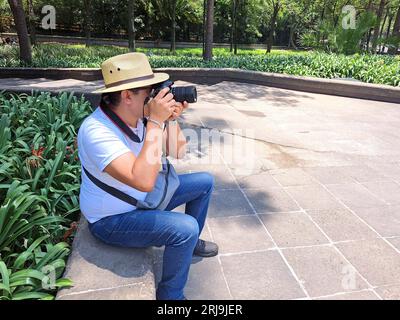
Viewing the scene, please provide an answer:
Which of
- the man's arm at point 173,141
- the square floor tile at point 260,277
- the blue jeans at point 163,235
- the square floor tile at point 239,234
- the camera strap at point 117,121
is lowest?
the square floor tile at point 260,277

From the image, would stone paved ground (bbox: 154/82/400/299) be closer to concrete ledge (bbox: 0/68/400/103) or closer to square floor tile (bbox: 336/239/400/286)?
square floor tile (bbox: 336/239/400/286)

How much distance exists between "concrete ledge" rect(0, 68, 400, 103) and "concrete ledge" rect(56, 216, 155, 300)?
7367 mm

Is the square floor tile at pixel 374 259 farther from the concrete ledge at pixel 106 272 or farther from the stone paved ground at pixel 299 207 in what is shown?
the concrete ledge at pixel 106 272

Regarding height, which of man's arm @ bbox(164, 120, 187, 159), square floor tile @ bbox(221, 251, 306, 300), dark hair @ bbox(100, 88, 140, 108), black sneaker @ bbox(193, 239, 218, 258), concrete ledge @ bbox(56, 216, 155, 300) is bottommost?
square floor tile @ bbox(221, 251, 306, 300)

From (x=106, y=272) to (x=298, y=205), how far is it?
212 centimetres

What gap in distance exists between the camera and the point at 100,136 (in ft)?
6.31

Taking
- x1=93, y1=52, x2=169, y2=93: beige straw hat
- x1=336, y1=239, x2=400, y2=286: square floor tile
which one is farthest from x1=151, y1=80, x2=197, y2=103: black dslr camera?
x1=336, y1=239, x2=400, y2=286: square floor tile

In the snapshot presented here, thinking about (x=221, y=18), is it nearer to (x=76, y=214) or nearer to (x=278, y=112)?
(x=278, y=112)

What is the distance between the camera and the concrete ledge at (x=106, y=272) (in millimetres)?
1837

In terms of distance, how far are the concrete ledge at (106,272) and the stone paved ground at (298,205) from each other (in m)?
0.52

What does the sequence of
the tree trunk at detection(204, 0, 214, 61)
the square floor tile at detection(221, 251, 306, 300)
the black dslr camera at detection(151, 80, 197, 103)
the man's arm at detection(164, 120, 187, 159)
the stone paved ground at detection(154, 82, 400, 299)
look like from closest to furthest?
the black dslr camera at detection(151, 80, 197, 103) → the square floor tile at detection(221, 251, 306, 300) → the stone paved ground at detection(154, 82, 400, 299) → the man's arm at detection(164, 120, 187, 159) → the tree trunk at detection(204, 0, 214, 61)

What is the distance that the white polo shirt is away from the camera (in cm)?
191

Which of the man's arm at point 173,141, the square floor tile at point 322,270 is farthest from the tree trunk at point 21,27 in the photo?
the square floor tile at point 322,270
